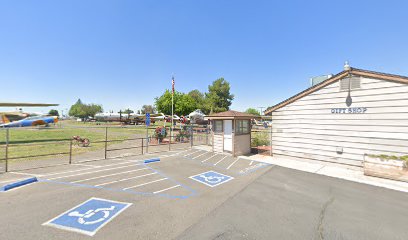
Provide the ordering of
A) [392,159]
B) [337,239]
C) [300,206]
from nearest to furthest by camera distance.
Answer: [337,239], [300,206], [392,159]

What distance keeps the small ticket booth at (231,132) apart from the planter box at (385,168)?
20.3 feet

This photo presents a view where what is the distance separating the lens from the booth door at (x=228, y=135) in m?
11.8

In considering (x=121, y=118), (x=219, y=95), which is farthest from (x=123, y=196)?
(x=121, y=118)

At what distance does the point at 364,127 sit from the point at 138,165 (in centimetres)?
1141

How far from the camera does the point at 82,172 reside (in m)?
7.83

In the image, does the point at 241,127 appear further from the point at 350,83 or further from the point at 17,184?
the point at 17,184

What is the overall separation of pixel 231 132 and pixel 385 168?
7.36 m

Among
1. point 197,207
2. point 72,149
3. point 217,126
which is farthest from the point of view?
point 72,149

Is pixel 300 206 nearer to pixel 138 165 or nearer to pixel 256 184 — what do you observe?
pixel 256 184

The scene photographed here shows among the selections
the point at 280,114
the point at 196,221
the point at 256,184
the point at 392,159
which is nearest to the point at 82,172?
the point at 196,221

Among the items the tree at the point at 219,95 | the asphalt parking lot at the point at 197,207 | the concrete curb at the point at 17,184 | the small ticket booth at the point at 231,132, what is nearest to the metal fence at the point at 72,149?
the concrete curb at the point at 17,184

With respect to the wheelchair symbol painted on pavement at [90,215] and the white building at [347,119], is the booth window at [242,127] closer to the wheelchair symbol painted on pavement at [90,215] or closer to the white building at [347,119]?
the white building at [347,119]

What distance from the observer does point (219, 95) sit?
197ft

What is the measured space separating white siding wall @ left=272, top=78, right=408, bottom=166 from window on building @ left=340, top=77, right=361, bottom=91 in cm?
17
